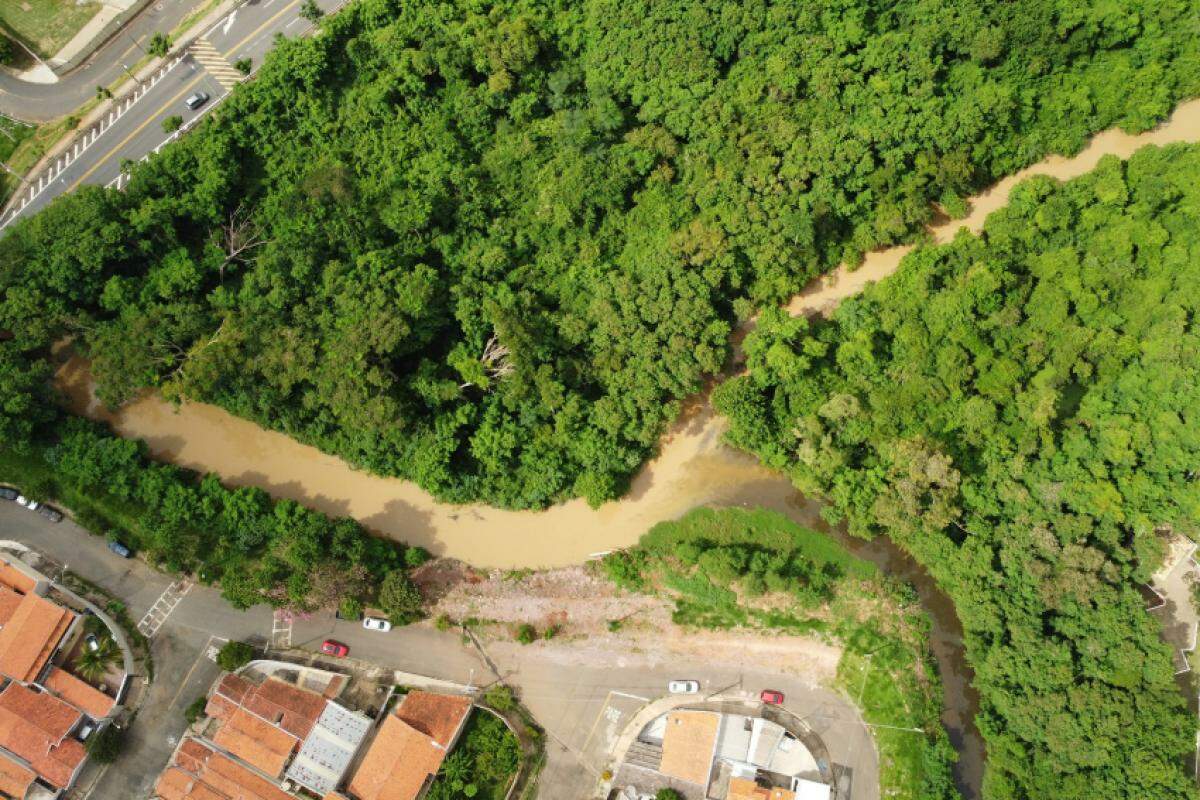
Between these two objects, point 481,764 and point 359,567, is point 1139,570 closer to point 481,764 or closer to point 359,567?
point 481,764

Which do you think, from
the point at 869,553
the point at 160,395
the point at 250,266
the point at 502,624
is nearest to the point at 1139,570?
the point at 869,553

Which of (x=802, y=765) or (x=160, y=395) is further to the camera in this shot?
(x=160, y=395)

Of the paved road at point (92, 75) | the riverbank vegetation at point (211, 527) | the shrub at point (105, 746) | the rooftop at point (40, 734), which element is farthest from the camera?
the paved road at point (92, 75)

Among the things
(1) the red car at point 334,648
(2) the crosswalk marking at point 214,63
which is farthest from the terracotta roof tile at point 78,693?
(2) the crosswalk marking at point 214,63

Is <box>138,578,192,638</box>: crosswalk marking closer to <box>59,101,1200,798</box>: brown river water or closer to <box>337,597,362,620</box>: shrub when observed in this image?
<box>59,101,1200,798</box>: brown river water

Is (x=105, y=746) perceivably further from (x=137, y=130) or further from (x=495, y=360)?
(x=137, y=130)

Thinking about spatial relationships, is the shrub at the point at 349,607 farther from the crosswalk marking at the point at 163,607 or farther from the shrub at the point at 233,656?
the crosswalk marking at the point at 163,607
